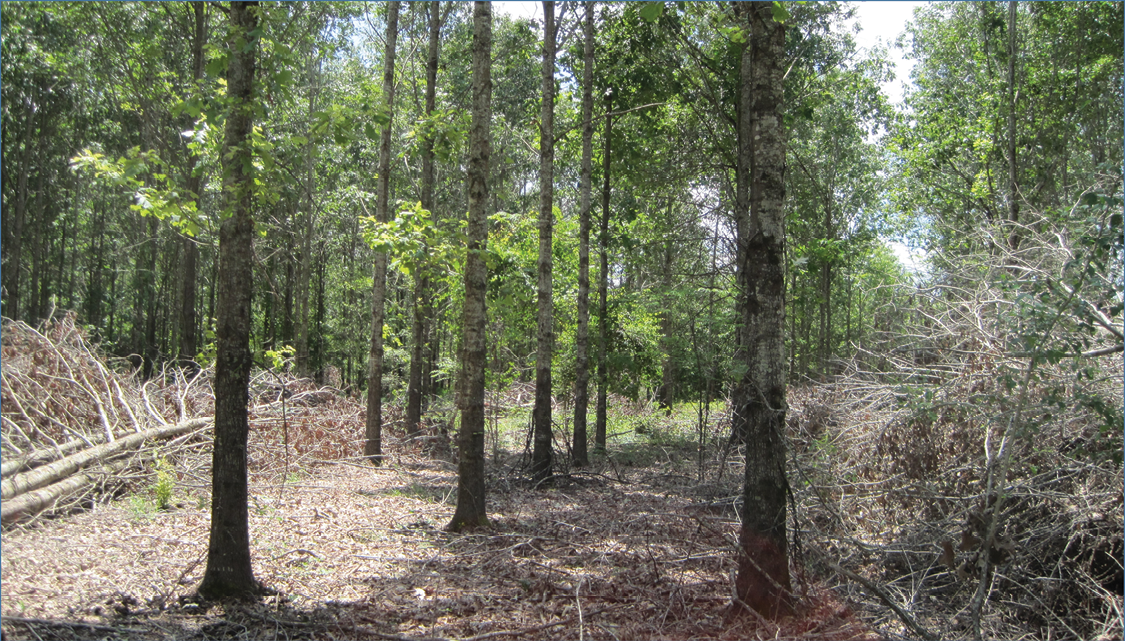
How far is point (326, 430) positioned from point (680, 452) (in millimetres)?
7156

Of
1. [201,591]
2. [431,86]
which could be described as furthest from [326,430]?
[201,591]

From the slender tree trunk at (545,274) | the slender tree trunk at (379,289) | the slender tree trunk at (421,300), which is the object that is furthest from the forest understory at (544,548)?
the slender tree trunk at (421,300)

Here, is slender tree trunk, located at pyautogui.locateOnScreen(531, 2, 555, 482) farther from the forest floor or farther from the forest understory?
the forest floor

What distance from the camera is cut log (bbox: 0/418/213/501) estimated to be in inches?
273

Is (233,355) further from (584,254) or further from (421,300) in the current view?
(421,300)

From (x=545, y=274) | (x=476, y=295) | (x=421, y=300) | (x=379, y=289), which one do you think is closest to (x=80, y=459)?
(x=476, y=295)

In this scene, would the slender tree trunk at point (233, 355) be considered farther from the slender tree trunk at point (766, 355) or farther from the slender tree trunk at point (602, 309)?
the slender tree trunk at point (602, 309)

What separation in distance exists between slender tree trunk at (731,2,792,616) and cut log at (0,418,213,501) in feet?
22.0

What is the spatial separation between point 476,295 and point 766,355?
357cm

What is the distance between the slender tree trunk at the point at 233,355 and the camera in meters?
5.13

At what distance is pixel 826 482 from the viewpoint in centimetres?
700

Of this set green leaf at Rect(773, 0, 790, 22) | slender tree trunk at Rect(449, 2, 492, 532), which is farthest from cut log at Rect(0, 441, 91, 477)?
green leaf at Rect(773, 0, 790, 22)

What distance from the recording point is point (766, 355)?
4.94 metres

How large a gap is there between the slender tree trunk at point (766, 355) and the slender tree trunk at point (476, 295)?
3226 mm
